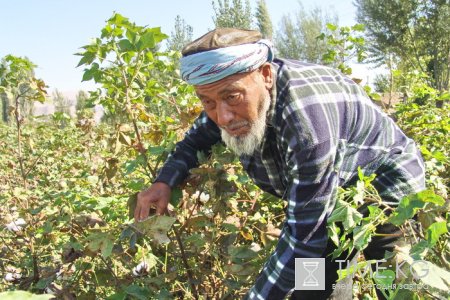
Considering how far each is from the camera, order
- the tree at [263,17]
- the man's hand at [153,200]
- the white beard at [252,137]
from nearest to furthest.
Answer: the white beard at [252,137] < the man's hand at [153,200] < the tree at [263,17]

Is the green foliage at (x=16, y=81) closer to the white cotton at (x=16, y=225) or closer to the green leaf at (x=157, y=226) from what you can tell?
the white cotton at (x=16, y=225)

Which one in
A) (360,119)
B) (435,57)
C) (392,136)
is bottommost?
(435,57)

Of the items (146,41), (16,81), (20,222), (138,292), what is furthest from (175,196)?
(16,81)

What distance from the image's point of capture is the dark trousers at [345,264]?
1688 millimetres

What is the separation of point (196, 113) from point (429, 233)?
4.68 feet

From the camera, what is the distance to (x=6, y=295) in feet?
1.60

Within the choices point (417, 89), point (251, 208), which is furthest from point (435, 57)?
point (251, 208)

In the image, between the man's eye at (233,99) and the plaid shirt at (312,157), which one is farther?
the man's eye at (233,99)

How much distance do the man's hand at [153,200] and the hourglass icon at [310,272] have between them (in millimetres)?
621

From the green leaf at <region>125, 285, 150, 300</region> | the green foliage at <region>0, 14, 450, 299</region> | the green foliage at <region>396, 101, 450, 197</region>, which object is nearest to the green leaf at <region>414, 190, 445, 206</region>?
the green foliage at <region>0, 14, 450, 299</region>

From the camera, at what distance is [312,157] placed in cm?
128

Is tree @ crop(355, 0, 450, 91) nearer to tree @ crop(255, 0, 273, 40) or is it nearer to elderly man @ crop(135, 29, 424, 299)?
tree @ crop(255, 0, 273, 40)

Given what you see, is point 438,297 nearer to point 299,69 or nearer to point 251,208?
point 299,69

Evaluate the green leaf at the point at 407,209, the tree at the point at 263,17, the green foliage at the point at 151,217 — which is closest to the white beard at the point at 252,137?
the green foliage at the point at 151,217
